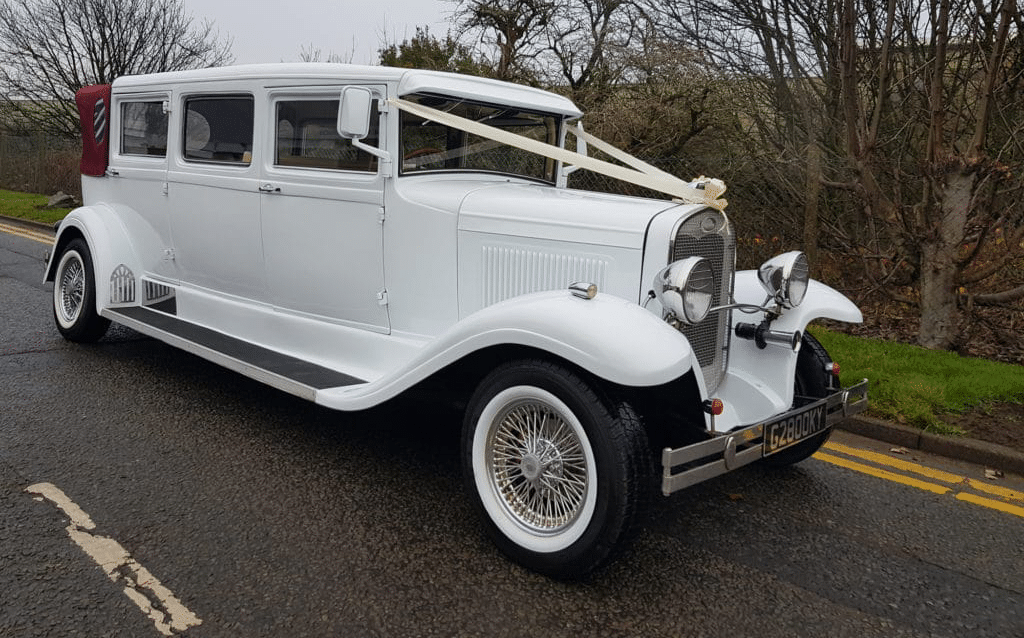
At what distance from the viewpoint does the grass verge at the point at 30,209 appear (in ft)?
50.3

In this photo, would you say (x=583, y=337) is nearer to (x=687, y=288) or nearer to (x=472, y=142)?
(x=687, y=288)

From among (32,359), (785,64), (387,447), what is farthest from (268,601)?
(785,64)

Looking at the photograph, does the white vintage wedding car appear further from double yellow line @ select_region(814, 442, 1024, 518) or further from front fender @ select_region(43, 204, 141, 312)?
double yellow line @ select_region(814, 442, 1024, 518)

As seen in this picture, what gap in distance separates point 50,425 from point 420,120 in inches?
104

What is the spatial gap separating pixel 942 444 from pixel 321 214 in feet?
12.2

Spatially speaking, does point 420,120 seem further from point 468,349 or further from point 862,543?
point 862,543

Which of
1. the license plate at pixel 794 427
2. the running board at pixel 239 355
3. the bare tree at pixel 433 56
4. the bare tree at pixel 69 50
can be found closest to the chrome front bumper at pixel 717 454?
the license plate at pixel 794 427

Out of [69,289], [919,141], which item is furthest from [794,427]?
[919,141]

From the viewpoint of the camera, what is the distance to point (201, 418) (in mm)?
4660

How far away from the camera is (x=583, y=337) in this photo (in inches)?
116

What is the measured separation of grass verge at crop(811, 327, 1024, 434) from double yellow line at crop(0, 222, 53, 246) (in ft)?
36.9

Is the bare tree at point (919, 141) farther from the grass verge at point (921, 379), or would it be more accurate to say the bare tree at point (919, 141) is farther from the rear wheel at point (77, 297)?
the rear wheel at point (77, 297)

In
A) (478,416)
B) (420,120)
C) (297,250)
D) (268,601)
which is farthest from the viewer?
(297,250)

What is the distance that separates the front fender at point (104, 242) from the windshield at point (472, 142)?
266 centimetres
